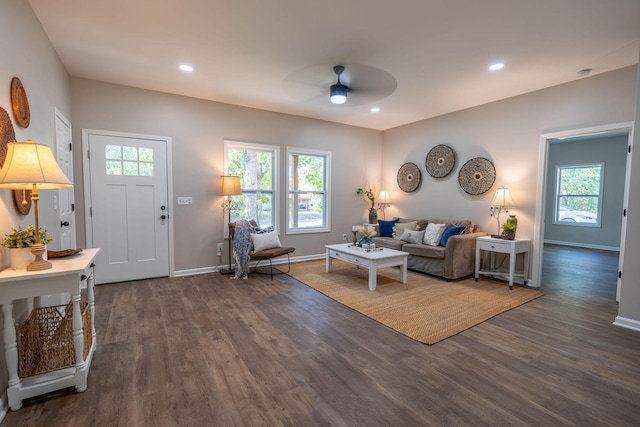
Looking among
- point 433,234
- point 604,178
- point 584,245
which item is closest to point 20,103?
point 433,234

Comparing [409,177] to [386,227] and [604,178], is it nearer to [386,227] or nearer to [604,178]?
[386,227]

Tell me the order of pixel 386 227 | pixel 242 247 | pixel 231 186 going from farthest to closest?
pixel 386 227 → pixel 231 186 → pixel 242 247

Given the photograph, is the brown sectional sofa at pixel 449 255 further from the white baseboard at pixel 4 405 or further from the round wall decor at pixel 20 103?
the round wall decor at pixel 20 103

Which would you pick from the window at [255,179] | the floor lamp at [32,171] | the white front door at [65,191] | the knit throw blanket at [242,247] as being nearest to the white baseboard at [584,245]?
the window at [255,179]

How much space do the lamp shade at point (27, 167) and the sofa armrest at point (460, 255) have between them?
4196 mm

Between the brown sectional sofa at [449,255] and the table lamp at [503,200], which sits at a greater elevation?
the table lamp at [503,200]

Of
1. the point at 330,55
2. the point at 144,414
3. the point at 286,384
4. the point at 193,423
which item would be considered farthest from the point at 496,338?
the point at 330,55

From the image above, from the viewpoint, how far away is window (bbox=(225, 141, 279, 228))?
4844mm

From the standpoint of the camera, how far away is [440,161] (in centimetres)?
520

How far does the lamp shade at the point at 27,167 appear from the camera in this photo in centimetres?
157

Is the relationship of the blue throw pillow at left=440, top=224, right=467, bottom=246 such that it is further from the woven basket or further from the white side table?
the woven basket

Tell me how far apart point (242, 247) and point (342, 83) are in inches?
102

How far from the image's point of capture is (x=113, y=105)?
12.7 ft

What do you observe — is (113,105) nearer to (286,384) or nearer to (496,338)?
(286,384)
